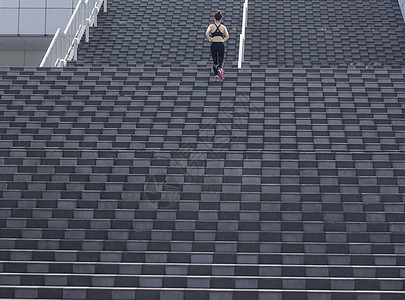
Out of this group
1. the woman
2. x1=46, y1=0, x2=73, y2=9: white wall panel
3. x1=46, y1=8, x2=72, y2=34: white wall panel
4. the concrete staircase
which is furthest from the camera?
x1=46, y1=0, x2=73, y2=9: white wall panel

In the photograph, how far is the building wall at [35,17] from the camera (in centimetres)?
2430

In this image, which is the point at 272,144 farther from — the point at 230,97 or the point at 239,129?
the point at 230,97

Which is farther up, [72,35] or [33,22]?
[33,22]

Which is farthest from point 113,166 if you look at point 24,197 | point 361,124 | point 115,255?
point 361,124

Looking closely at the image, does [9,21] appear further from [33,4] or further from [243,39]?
[243,39]

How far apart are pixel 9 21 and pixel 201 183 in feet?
51.7

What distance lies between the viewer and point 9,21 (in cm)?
2431

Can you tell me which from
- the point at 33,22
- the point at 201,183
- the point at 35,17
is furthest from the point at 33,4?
the point at 201,183

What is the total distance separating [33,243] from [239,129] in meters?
4.34

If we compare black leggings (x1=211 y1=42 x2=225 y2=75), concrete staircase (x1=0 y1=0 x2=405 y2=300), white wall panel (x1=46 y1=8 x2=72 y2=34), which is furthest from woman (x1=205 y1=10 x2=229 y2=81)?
white wall panel (x1=46 y1=8 x2=72 y2=34)

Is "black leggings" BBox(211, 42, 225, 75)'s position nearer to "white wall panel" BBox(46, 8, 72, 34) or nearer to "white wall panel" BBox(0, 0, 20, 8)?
"white wall panel" BBox(46, 8, 72, 34)

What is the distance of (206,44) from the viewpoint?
1900 centimetres

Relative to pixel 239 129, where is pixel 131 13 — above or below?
above

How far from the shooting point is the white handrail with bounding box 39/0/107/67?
53.1ft
